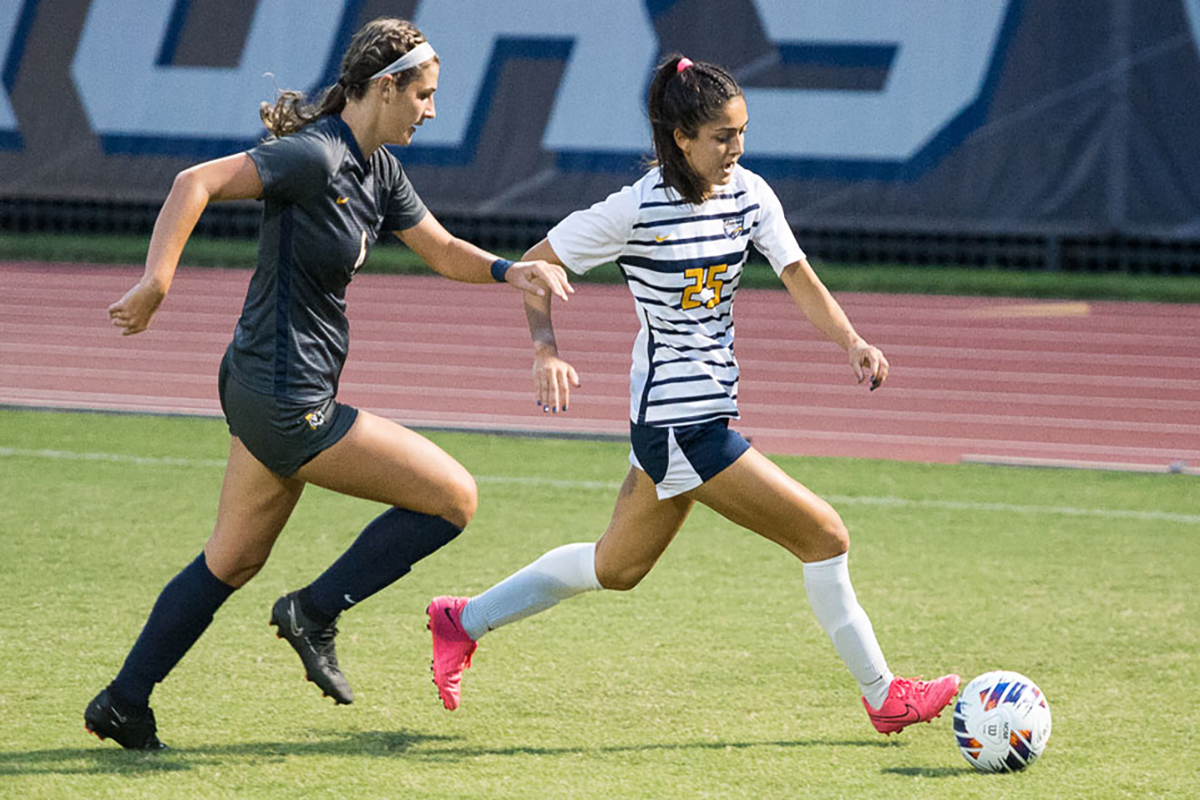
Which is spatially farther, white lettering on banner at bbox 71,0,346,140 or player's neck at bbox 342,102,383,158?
white lettering on banner at bbox 71,0,346,140

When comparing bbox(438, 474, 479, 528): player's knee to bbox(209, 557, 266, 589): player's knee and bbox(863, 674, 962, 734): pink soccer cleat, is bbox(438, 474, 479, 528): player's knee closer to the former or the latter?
bbox(209, 557, 266, 589): player's knee

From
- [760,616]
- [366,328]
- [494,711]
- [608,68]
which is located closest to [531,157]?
[608,68]

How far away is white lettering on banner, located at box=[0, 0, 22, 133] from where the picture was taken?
55.6 feet

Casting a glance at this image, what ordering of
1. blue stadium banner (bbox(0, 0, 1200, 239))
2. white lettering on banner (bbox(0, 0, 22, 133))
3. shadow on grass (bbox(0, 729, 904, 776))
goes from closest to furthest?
shadow on grass (bbox(0, 729, 904, 776))
blue stadium banner (bbox(0, 0, 1200, 239))
white lettering on banner (bbox(0, 0, 22, 133))

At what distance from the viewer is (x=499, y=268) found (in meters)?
4.06

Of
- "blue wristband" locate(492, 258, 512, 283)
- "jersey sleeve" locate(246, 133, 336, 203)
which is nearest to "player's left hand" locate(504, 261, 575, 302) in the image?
"blue wristband" locate(492, 258, 512, 283)

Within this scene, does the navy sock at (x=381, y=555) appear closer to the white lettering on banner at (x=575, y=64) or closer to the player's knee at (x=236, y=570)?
the player's knee at (x=236, y=570)

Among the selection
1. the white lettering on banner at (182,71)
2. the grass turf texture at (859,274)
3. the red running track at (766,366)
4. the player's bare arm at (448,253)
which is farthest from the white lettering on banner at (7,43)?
the player's bare arm at (448,253)

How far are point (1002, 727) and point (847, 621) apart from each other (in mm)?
454

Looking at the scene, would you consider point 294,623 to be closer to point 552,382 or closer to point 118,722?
point 118,722

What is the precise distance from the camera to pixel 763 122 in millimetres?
15312

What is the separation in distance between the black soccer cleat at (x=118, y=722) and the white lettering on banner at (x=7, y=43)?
1450cm

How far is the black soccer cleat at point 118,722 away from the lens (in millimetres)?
3816

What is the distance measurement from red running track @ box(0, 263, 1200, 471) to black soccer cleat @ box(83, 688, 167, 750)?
513cm
